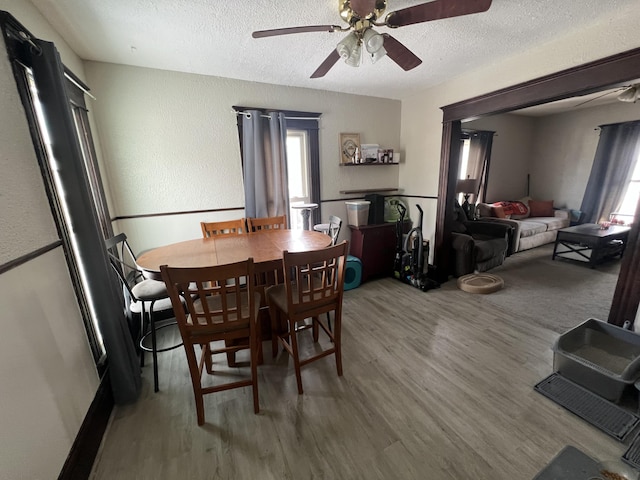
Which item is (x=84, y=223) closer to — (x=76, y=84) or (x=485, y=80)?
(x=76, y=84)

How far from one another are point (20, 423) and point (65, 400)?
30 cm

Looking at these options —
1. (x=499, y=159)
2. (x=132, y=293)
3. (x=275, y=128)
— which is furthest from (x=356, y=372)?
(x=499, y=159)

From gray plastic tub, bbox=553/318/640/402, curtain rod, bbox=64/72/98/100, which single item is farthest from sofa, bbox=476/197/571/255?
curtain rod, bbox=64/72/98/100

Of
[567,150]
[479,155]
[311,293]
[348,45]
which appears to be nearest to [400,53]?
[348,45]

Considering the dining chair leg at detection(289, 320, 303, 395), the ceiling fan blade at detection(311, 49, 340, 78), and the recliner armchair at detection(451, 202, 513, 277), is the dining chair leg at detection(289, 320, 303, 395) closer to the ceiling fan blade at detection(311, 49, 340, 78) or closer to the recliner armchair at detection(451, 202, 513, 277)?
the ceiling fan blade at detection(311, 49, 340, 78)

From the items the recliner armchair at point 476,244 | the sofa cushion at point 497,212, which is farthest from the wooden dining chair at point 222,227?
the sofa cushion at point 497,212

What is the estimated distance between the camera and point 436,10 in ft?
4.14

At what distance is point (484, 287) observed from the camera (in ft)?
9.46

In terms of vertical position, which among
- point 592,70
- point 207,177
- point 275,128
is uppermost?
point 592,70

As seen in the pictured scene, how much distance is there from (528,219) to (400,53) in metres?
4.97

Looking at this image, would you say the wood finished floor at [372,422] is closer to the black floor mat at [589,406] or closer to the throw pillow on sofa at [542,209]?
the black floor mat at [589,406]

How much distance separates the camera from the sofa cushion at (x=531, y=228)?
14.0 feet

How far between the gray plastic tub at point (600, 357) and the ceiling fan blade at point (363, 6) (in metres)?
2.39

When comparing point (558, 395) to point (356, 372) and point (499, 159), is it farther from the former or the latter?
point (499, 159)
